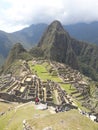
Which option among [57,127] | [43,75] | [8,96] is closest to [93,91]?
[43,75]

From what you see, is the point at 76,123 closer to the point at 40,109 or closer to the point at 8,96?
the point at 40,109

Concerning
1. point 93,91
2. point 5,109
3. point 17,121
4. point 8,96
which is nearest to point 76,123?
point 17,121

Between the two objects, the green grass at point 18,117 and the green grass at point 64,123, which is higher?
the green grass at point 64,123

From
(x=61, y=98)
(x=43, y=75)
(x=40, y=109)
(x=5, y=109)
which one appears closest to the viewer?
(x=40, y=109)

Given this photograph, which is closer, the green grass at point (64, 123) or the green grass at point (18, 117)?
the green grass at point (64, 123)

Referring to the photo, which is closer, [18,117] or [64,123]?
[64,123]

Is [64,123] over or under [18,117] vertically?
over

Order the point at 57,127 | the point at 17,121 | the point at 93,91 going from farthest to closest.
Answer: the point at 93,91 < the point at 17,121 < the point at 57,127

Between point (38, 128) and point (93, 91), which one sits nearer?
point (38, 128)

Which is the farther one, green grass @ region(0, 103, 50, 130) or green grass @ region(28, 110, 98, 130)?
green grass @ region(0, 103, 50, 130)

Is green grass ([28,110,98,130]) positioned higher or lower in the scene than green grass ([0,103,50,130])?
higher
